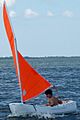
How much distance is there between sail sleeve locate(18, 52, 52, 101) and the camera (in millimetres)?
35156

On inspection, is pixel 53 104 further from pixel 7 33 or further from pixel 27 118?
pixel 7 33

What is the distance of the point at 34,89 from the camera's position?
35.7m

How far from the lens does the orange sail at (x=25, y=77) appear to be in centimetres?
3409

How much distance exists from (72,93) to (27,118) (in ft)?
59.3

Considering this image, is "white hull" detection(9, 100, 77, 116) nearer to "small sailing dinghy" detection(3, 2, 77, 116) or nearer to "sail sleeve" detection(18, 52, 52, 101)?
"small sailing dinghy" detection(3, 2, 77, 116)

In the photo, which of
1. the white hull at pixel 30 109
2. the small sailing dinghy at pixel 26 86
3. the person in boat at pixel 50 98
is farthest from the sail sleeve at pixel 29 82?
the white hull at pixel 30 109

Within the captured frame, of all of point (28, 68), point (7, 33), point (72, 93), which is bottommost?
point (72, 93)

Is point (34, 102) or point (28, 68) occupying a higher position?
point (28, 68)

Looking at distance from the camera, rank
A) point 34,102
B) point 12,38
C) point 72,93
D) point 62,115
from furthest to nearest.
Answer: point 72,93, point 34,102, point 62,115, point 12,38

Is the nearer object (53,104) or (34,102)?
(53,104)

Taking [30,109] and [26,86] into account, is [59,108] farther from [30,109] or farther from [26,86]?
[26,86]

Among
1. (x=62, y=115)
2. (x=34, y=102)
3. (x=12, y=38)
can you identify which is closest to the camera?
(x=12, y=38)

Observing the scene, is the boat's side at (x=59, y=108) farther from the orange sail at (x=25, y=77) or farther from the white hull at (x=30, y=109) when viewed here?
the orange sail at (x=25, y=77)

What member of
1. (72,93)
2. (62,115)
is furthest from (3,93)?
(62,115)
